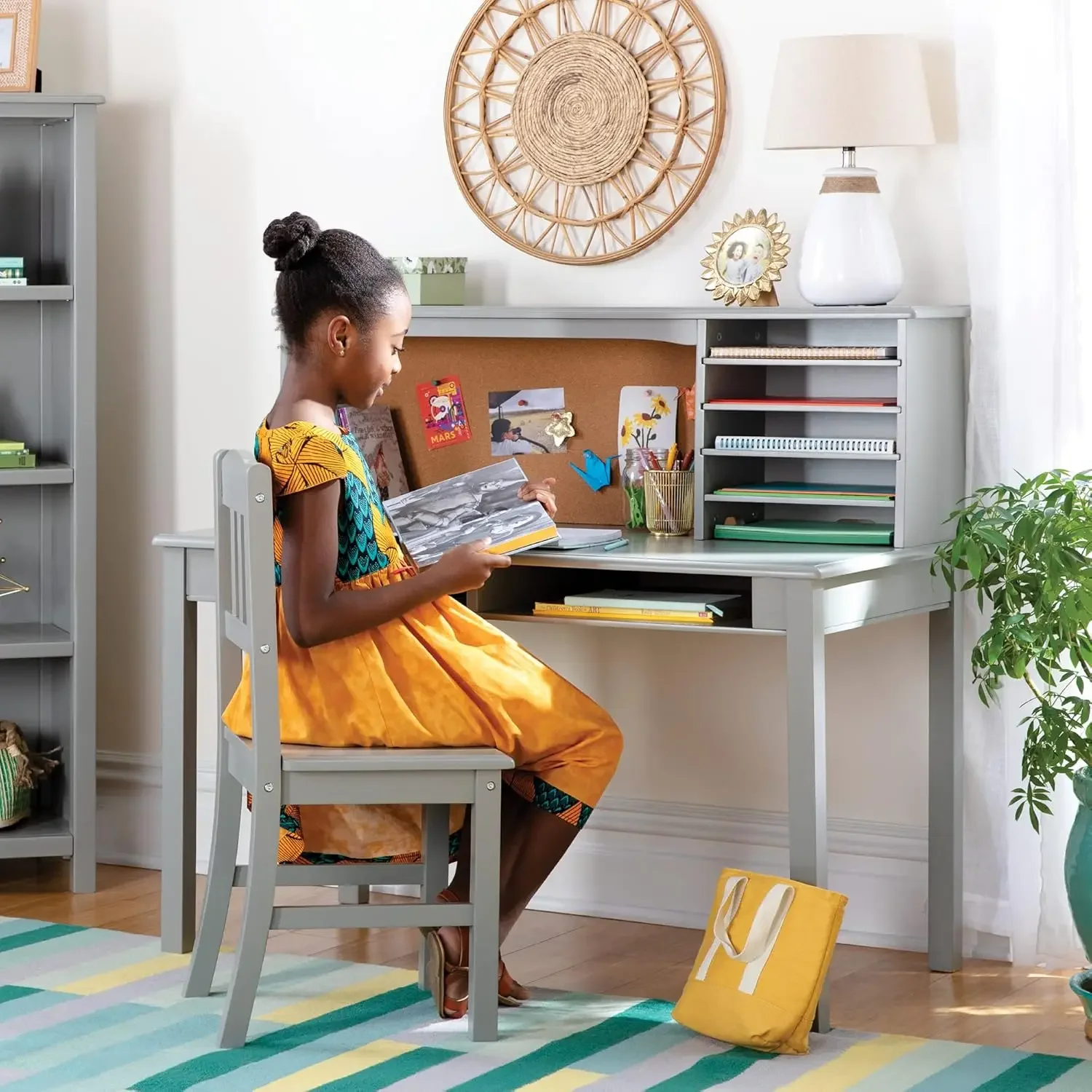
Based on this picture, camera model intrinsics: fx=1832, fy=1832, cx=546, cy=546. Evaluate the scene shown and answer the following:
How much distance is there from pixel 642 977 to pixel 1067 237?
4.46 feet

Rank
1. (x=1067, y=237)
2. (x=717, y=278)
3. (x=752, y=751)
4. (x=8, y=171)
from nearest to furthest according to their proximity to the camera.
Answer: (x=1067, y=237)
(x=717, y=278)
(x=752, y=751)
(x=8, y=171)

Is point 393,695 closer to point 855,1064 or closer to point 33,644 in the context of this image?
point 855,1064

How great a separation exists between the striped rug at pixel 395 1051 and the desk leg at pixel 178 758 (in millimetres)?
165

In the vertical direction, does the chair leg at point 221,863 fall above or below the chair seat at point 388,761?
below

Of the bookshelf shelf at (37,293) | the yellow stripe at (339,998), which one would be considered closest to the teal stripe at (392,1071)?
the yellow stripe at (339,998)

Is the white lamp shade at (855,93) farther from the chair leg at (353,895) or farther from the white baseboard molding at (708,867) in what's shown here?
the chair leg at (353,895)

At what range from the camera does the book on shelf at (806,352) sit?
9.34 ft

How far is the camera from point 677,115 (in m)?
3.21

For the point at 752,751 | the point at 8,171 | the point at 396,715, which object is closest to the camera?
the point at 396,715

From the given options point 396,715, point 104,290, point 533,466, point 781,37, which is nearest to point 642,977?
point 396,715

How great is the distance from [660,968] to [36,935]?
1072 millimetres

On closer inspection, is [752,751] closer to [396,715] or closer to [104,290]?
[396,715]

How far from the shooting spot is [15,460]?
11.5 ft

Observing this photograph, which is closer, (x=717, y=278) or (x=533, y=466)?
(x=717, y=278)
